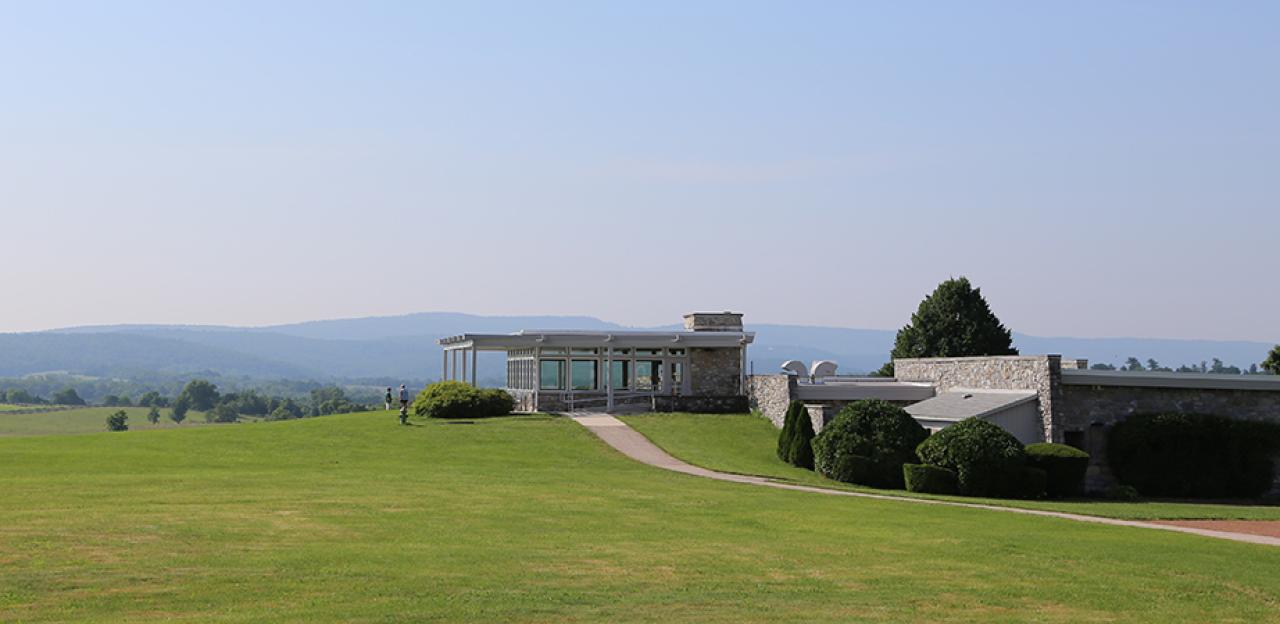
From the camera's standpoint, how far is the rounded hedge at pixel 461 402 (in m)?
50.1

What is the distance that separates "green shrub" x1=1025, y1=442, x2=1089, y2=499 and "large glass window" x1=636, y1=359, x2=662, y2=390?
22.8 metres

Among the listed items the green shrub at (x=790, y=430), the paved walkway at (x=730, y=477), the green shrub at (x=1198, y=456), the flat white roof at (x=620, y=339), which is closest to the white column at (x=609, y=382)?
the flat white roof at (x=620, y=339)

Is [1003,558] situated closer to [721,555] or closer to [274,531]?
[721,555]

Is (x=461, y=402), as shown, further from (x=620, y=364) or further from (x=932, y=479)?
(x=932, y=479)

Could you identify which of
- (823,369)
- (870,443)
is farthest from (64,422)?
A: (870,443)

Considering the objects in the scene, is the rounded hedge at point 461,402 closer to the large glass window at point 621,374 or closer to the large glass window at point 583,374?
the large glass window at point 583,374

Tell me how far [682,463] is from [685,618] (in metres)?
22.2

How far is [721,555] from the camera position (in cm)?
1966

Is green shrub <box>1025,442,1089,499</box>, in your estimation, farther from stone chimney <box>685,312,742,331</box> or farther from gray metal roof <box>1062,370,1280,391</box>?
stone chimney <box>685,312,742,331</box>

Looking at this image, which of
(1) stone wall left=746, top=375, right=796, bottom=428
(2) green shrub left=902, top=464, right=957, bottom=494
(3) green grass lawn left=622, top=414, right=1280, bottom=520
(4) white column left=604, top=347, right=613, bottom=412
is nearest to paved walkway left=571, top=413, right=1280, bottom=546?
(3) green grass lawn left=622, top=414, right=1280, bottom=520

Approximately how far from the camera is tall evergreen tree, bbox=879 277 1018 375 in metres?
72.9

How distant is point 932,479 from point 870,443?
2.57 meters

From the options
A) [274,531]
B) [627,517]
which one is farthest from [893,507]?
[274,531]

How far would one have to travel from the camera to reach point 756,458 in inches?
1610
